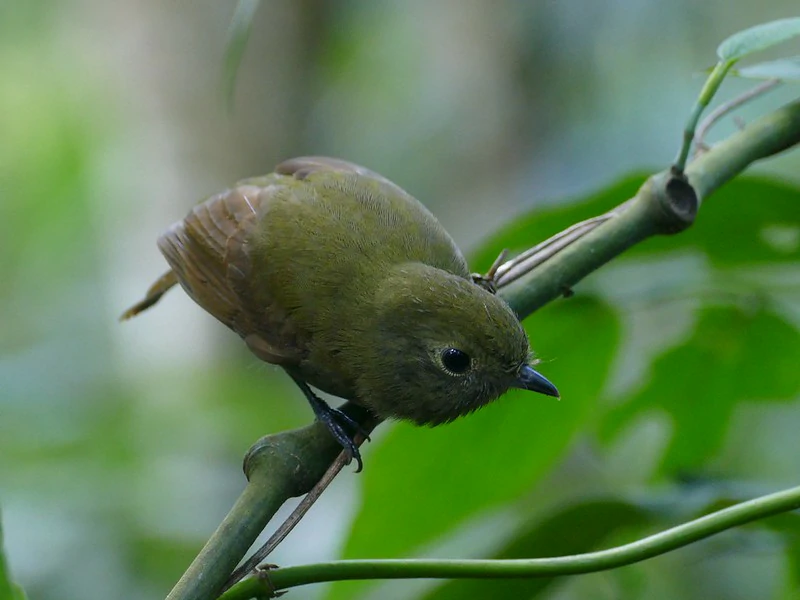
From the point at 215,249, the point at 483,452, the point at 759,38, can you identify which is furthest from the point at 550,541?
the point at 215,249

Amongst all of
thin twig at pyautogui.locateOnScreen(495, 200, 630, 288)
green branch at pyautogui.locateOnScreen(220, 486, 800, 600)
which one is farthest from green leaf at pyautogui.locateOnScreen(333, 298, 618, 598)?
green branch at pyautogui.locateOnScreen(220, 486, 800, 600)

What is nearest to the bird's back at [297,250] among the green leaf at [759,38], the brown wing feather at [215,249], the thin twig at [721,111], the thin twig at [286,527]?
the brown wing feather at [215,249]

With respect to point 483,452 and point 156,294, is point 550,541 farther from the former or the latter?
point 156,294

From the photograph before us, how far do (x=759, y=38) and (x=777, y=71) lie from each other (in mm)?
71

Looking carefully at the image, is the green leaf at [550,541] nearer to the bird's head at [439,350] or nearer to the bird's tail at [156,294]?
the bird's head at [439,350]

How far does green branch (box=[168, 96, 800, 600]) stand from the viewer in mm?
1400

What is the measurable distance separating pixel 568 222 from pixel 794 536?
79cm

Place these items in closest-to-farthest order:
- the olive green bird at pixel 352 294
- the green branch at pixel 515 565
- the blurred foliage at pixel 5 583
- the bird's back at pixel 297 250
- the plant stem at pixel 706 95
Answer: the blurred foliage at pixel 5 583 < the green branch at pixel 515 565 < the plant stem at pixel 706 95 < the olive green bird at pixel 352 294 < the bird's back at pixel 297 250

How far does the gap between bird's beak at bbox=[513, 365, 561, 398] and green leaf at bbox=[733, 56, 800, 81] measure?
0.75 metres

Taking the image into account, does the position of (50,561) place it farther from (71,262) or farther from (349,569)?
(71,262)

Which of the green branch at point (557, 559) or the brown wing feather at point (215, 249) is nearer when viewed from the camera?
the green branch at point (557, 559)

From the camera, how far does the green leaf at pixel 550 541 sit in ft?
6.25

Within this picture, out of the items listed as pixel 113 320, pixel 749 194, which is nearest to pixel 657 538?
pixel 749 194

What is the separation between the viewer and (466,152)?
686 cm
